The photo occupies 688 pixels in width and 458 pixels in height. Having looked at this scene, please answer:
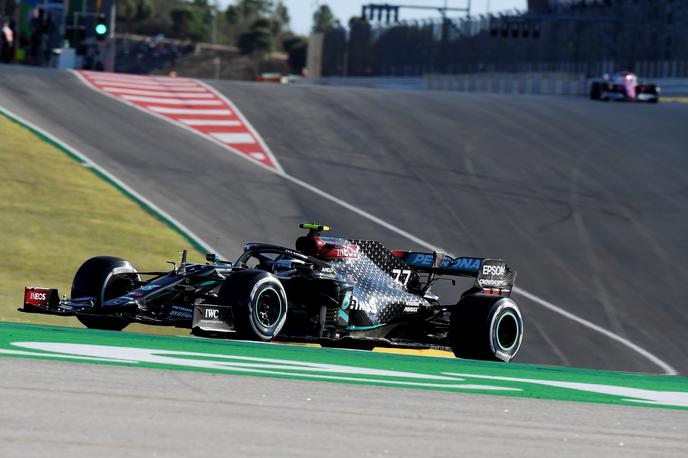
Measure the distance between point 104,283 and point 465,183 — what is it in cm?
1587

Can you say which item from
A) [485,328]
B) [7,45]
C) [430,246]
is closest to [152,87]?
[430,246]

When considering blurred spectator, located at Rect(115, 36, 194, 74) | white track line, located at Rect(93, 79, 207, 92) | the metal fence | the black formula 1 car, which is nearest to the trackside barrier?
the metal fence

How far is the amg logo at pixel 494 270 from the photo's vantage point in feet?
47.9

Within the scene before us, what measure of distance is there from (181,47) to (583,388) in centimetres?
15771

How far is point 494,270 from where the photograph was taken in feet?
48.4

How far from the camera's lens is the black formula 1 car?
12.5 meters

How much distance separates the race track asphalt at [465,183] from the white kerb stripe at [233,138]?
1.61ft

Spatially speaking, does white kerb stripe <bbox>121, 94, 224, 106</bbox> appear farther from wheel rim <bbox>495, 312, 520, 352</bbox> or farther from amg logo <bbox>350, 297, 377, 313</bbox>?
wheel rim <bbox>495, 312, 520, 352</bbox>

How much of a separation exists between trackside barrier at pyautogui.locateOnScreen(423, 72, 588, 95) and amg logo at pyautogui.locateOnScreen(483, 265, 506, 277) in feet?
164

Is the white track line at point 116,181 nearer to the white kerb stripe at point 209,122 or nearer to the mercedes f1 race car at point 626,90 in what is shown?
the white kerb stripe at point 209,122

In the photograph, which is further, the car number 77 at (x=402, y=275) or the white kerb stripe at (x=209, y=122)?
the white kerb stripe at (x=209, y=122)

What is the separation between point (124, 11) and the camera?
195750 millimetres

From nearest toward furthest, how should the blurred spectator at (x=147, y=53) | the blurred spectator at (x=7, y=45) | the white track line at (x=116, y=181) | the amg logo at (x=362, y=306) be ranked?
the amg logo at (x=362, y=306) < the white track line at (x=116, y=181) < the blurred spectator at (x=7, y=45) < the blurred spectator at (x=147, y=53)

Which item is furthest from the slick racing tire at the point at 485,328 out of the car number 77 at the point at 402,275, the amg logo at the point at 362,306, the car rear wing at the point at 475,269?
the car number 77 at the point at 402,275
